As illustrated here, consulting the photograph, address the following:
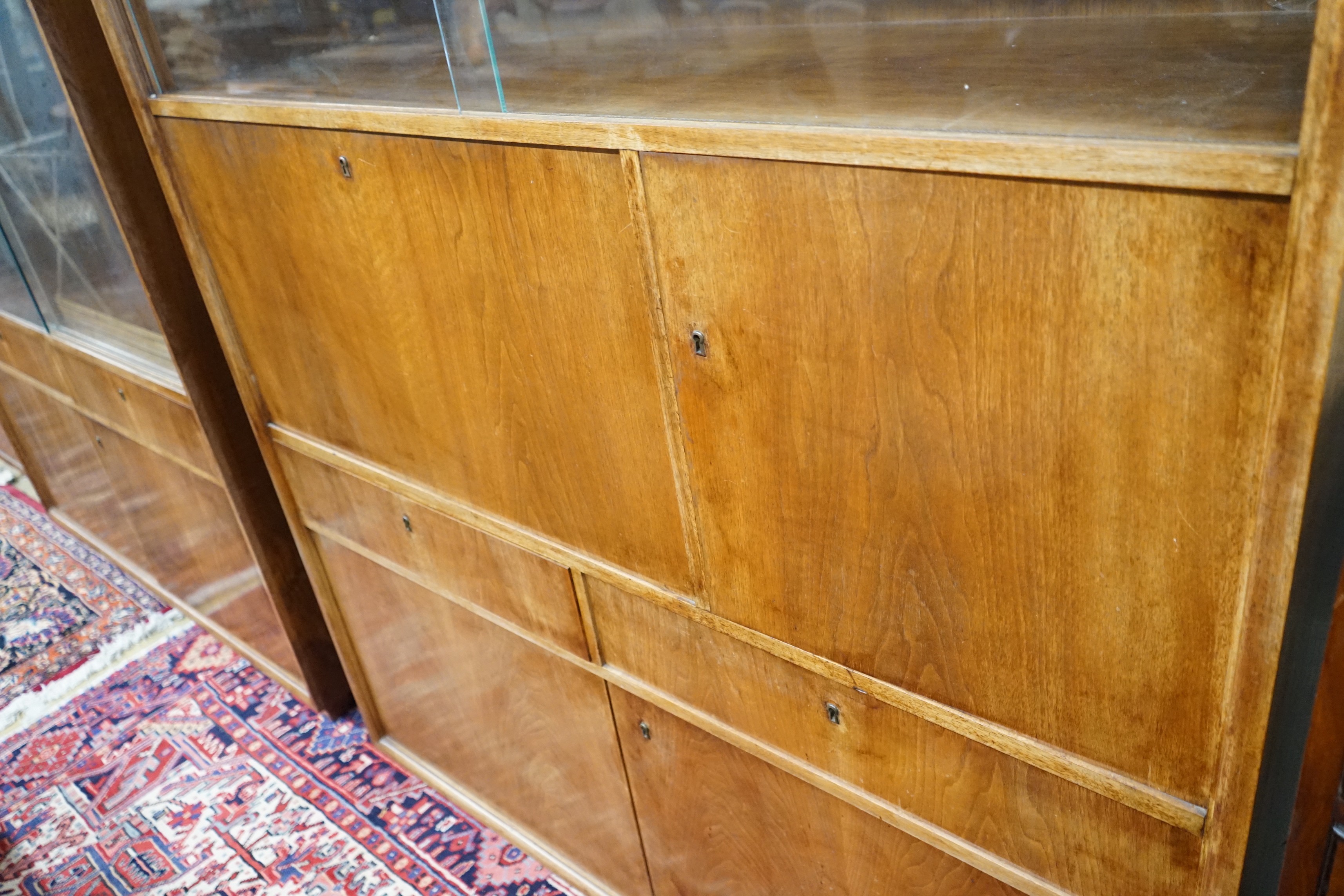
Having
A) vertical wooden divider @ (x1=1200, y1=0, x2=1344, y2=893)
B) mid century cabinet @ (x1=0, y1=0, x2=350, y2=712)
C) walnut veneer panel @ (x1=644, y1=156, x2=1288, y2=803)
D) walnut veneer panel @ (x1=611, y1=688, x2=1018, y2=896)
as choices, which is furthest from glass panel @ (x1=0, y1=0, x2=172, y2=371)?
vertical wooden divider @ (x1=1200, y1=0, x2=1344, y2=893)

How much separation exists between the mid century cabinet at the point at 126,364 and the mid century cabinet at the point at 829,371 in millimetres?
259

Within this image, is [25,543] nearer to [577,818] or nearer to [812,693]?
[577,818]

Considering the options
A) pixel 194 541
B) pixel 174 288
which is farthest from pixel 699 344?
pixel 194 541

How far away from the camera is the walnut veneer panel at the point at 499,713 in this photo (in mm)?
1502

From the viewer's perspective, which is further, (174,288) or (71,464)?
(71,464)

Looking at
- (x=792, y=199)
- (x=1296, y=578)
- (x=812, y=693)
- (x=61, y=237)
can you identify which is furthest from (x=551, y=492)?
(x=61, y=237)

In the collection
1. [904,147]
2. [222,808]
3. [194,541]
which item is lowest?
[222,808]

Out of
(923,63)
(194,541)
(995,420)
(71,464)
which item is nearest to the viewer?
(995,420)

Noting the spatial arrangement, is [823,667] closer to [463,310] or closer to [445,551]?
[463,310]

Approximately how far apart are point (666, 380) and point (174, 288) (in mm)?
1149

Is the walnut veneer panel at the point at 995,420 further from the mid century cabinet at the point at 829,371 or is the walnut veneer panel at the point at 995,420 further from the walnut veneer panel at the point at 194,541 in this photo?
the walnut veneer panel at the point at 194,541

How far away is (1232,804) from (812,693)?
0.41 metres

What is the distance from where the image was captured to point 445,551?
1.49 meters

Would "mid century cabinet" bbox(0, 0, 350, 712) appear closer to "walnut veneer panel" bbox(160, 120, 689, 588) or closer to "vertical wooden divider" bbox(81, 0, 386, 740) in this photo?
"vertical wooden divider" bbox(81, 0, 386, 740)
